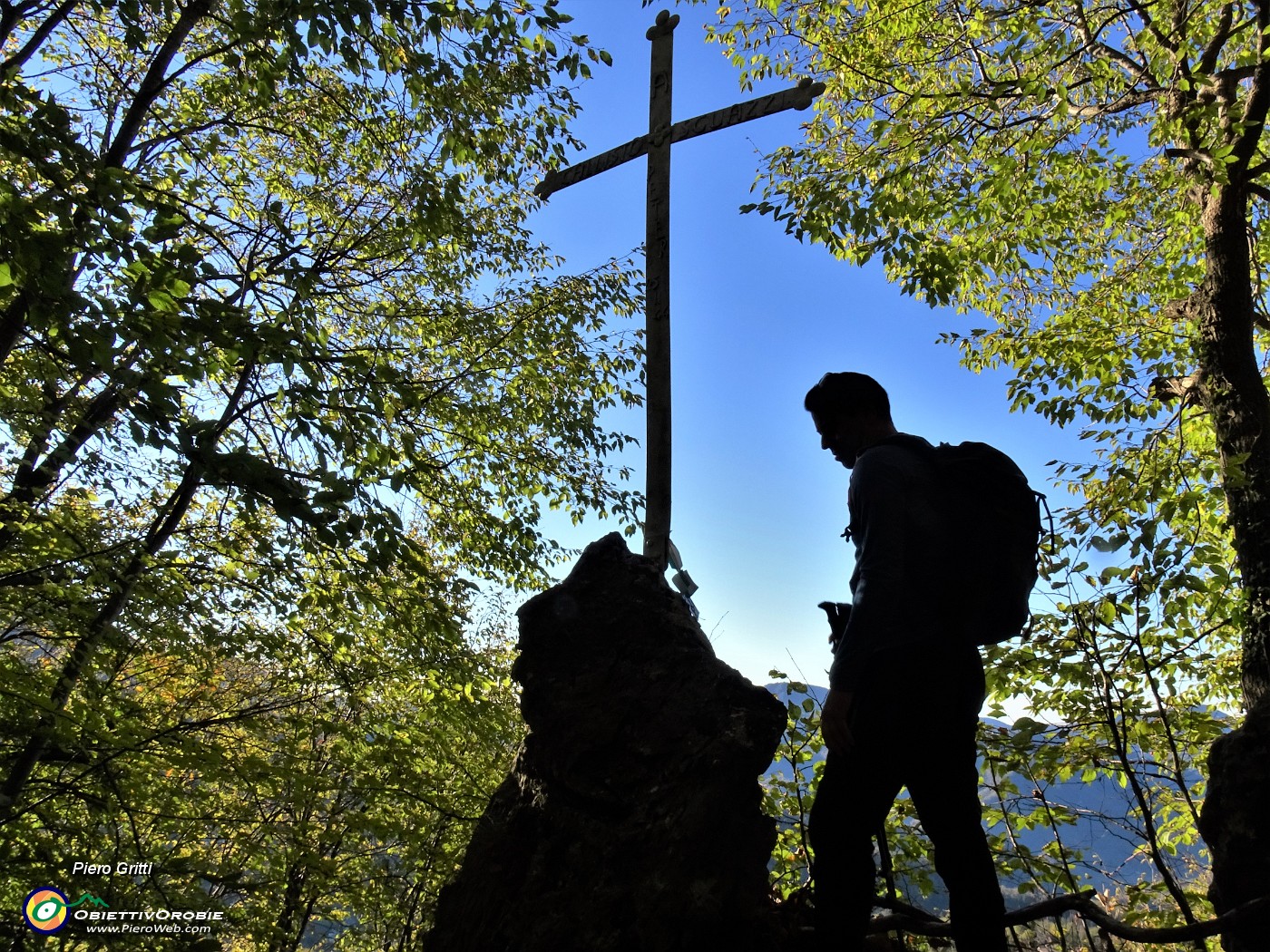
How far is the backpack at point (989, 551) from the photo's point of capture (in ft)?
6.81

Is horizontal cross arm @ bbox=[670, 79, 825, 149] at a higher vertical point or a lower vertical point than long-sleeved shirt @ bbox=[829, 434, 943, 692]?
higher

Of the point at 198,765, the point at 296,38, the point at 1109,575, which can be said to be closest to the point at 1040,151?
the point at 1109,575

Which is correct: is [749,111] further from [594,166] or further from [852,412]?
[852,412]

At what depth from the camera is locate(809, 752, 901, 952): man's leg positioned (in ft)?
6.75

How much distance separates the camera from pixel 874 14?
25.2 ft

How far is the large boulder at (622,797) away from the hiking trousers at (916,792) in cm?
24

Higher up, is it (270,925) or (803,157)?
(803,157)

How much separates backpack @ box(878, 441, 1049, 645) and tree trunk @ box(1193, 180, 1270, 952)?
1.33 metres

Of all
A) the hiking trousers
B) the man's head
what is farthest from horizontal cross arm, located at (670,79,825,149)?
the hiking trousers

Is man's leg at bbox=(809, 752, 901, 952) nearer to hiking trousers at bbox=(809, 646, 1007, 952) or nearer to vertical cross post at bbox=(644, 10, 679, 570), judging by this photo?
hiking trousers at bbox=(809, 646, 1007, 952)

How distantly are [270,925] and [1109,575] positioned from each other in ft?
26.0

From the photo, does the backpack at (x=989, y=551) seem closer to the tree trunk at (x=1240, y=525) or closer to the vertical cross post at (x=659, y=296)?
the vertical cross post at (x=659, y=296)

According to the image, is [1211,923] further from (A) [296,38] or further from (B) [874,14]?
(B) [874,14]

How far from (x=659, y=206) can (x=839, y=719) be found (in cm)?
262
